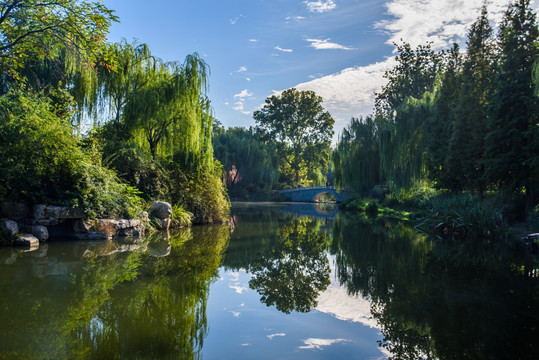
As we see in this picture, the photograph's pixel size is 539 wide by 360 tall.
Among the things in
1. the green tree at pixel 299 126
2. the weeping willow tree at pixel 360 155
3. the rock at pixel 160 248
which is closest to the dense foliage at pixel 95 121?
the rock at pixel 160 248

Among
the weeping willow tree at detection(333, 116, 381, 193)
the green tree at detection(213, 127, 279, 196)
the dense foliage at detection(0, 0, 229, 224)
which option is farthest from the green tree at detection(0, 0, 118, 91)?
the green tree at detection(213, 127, 279, 196)

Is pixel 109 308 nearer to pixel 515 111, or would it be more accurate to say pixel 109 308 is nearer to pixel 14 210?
pixel 14 210

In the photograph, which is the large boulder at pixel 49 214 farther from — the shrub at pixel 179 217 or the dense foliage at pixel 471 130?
the dense foliage at pixel 471 130

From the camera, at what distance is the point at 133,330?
12.7 ft

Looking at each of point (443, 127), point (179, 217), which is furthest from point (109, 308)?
point (443, 127)

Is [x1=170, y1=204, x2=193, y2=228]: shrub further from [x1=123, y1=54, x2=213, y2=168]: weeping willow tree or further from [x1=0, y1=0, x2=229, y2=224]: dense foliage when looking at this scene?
[x1=123, y1=54, x2=213, y2=168]: weeping willow tree

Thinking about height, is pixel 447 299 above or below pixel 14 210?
below

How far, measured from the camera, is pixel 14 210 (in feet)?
30.0

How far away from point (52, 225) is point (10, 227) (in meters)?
1.23

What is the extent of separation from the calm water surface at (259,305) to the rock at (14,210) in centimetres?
129

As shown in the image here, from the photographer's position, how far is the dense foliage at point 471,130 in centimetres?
1484

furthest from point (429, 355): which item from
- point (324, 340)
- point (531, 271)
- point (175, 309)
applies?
point (531, 271)

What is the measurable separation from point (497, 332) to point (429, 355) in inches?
42.2

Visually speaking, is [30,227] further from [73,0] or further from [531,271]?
[531,271]
